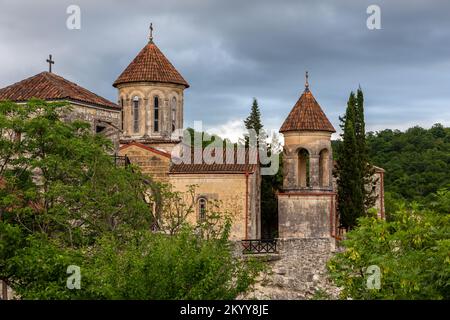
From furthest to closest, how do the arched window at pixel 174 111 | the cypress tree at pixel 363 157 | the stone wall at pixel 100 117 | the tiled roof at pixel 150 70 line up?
the cypress tree at pixel 363 157
the arched window at pixel 174 111
the tiled roof at pixel 150 70
the stone wall at pixel 100 117

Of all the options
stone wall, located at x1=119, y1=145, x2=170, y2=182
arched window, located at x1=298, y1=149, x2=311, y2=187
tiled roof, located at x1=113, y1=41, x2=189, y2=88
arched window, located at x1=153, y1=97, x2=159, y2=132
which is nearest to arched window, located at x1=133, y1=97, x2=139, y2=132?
arched window, located at x1=153, y1=97, x2=159, y2=132

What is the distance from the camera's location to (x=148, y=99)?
35.4 meters

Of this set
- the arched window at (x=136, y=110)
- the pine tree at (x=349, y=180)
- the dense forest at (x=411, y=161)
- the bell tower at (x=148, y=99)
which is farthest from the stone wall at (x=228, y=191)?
the dense forest at (x=411, y=161)

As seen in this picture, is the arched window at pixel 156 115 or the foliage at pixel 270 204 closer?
Answer: the arched window at pixel 156 115

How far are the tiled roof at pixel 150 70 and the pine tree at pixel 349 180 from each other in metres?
7.12

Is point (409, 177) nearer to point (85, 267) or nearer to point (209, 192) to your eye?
point (209, 192)

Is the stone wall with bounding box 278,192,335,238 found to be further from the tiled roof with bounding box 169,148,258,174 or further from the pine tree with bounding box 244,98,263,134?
the pine tree with bounding box 244,98,263,134

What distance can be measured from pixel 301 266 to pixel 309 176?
182 inches

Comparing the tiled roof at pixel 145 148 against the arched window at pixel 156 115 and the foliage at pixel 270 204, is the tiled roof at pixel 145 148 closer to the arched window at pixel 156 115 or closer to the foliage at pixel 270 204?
the arched window at pixel 156 115

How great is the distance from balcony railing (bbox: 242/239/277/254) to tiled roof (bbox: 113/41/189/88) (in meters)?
8.05

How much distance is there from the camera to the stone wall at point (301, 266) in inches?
1185

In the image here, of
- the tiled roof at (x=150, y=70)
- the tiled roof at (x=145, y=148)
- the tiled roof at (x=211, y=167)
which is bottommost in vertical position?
the tiled roof at (x=211, y=167)

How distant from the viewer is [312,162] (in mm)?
33875

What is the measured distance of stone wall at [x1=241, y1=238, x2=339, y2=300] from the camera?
30.1m
